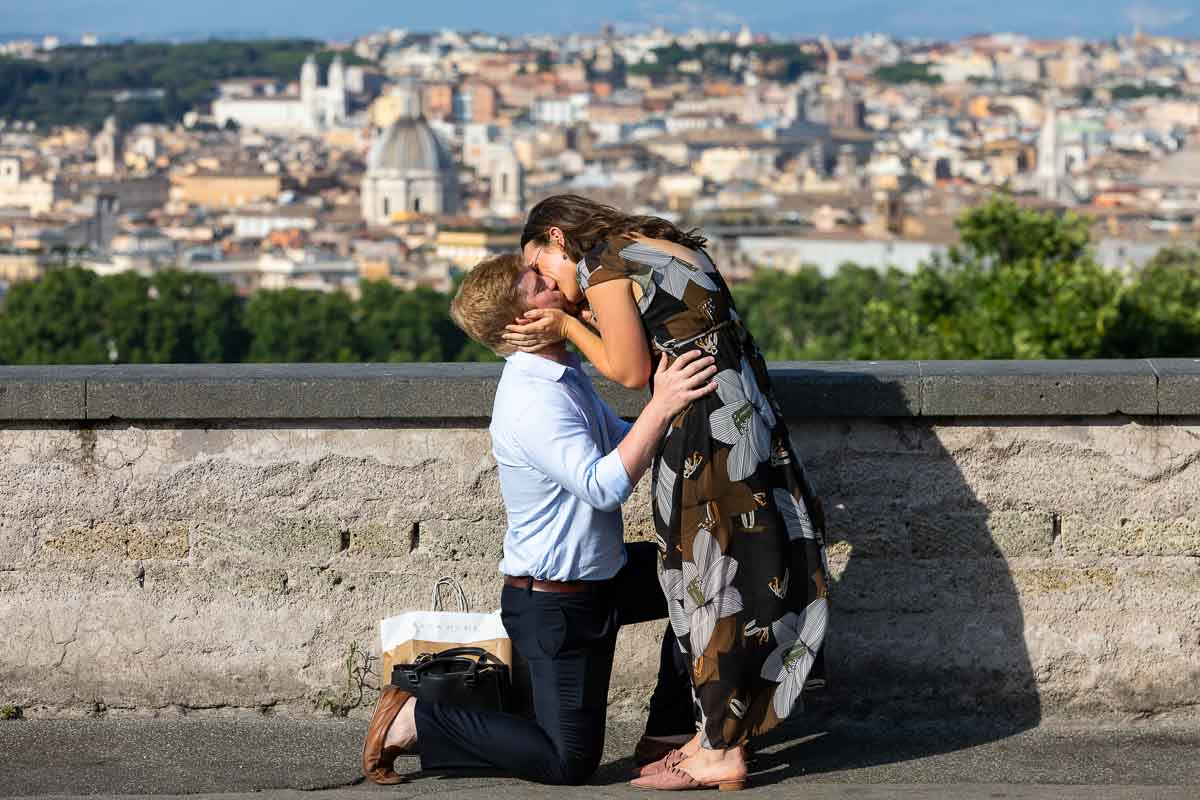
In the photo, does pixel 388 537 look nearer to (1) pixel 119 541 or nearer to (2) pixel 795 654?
(1) pixel 119 541

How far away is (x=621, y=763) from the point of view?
386cm

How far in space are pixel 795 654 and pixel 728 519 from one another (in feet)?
0.78

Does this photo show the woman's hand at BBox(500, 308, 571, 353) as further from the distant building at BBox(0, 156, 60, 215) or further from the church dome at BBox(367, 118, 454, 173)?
the distant building at BBox(0, 156, 60, 215)

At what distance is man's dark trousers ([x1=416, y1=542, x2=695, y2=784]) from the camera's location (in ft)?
11.9

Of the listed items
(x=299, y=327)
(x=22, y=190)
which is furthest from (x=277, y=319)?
(x=22, y=190)

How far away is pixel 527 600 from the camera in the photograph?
12.0 ft

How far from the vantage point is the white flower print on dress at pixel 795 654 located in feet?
11.7

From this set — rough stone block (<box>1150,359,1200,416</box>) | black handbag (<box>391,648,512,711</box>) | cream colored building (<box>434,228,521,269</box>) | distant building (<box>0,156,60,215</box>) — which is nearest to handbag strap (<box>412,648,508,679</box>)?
black handbag (<box>391,648,512,711</box>)

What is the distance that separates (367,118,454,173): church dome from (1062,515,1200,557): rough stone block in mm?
118145

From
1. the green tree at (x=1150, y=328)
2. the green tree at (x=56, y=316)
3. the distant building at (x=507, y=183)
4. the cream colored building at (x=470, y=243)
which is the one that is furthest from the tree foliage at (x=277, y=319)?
the distant building at (x=507, y=183)

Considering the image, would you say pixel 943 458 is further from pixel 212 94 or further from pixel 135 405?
pixel 212 94

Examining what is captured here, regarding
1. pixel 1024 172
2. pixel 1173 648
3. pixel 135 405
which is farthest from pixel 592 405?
pixel 1024 172

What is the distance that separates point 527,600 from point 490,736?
21 cm

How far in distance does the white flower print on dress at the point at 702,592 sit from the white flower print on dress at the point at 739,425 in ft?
0.39
